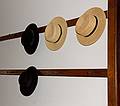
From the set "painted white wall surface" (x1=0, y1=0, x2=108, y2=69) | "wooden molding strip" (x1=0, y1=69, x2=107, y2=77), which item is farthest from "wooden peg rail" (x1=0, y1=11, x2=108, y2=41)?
"wooden molding strip" (x1=0, y1=69, x2=107, y2=77)

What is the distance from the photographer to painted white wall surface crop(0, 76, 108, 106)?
4.22ft

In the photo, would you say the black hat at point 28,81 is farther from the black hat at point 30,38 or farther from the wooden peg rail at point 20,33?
the wooden peg rail at point 20,33

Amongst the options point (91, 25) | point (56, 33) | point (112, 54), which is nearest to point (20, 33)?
point (56, 33)

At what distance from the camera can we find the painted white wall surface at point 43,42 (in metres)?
1.32

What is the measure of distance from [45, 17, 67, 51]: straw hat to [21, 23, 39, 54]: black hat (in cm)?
17

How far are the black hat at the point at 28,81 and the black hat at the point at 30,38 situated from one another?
0.44ft

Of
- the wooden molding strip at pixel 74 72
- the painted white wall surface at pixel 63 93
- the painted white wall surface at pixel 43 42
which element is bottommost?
the painted white wall surface at pixel 63 93

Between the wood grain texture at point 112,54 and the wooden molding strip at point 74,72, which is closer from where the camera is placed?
the wood grain texture at point 112,54

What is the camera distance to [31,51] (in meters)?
1.73

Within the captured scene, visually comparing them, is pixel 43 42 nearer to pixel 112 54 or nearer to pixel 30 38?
pixel 30 38

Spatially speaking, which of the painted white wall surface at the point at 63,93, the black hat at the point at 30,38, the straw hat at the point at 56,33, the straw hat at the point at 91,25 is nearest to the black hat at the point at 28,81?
the painted white wall surface at the point at 63,93

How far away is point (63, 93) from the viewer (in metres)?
1.48

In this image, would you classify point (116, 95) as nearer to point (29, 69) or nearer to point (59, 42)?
point (59, 42)

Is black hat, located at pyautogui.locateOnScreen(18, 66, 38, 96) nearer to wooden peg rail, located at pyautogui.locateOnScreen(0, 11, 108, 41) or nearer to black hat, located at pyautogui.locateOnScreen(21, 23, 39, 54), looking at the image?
black hat, located at pyautogui.locateOnScreen(21, 23, 39, 54)
